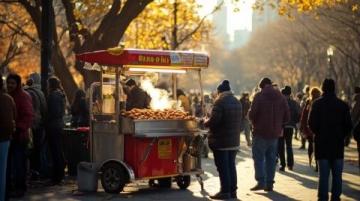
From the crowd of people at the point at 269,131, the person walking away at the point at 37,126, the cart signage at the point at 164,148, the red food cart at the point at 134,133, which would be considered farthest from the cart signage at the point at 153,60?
the person walking away at the point at 37,126

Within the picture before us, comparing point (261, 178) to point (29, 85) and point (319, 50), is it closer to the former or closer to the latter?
point (29, 85)

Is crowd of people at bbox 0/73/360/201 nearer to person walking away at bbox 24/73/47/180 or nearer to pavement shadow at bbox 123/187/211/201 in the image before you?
person walking away at bbox 24/73/47/180

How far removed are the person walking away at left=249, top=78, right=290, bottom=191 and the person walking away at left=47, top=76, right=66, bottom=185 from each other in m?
3.57

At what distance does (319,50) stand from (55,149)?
51.4 metres

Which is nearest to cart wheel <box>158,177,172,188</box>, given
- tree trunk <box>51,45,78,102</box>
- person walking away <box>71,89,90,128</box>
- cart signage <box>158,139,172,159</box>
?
cart signage <box>158,139,172,159</box>

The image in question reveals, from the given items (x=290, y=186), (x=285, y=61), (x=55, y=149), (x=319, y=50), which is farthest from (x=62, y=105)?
(x=285, y=61)

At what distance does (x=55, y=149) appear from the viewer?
15242 mm

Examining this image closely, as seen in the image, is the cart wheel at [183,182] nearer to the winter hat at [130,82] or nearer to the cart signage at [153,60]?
the cart signage at [153,60]

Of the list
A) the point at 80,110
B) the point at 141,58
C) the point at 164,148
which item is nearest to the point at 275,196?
the point at 164,148

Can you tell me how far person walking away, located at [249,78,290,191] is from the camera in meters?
14.4

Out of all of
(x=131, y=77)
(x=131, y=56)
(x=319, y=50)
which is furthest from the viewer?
(x=319, y=50)

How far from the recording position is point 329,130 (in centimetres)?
1225

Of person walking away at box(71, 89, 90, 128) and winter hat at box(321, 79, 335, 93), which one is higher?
winter hat at box(321, 79, 335, 93)

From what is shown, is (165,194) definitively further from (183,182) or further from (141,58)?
(141,58)
